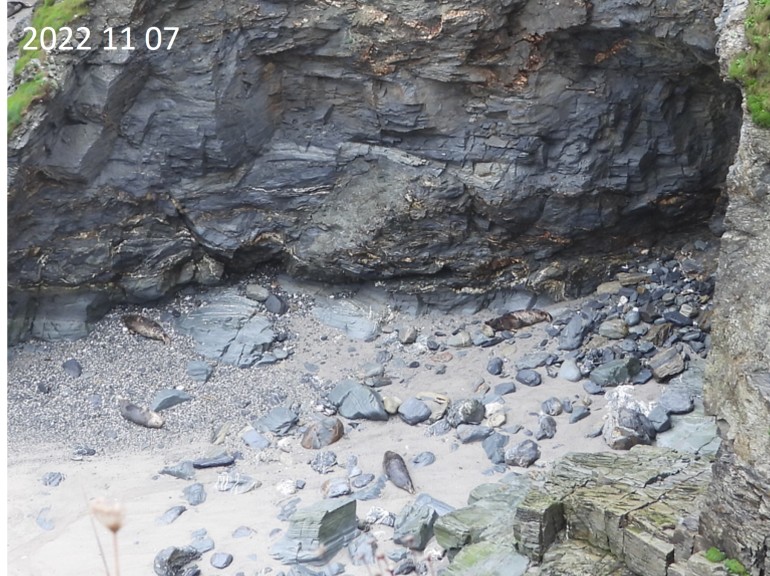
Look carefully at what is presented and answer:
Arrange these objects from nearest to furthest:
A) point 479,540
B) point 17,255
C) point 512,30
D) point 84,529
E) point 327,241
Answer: point 479,540
point 84,529
point 512,30
point 17,255
point 327,241

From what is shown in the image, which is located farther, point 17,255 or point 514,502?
point 17,255

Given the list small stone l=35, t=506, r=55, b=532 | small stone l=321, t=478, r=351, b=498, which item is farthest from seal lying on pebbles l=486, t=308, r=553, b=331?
small stone l=35, t=506, r=55, b=532

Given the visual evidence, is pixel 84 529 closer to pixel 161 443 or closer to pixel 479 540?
pixel 161 443

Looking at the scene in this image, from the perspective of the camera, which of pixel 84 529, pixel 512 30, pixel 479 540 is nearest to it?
pixel 479 540

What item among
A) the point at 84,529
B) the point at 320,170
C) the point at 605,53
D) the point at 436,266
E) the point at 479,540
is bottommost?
the point at 84,529

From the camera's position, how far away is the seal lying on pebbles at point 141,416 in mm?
12133

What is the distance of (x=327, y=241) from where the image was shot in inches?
534

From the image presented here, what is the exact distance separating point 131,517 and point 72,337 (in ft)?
12.0

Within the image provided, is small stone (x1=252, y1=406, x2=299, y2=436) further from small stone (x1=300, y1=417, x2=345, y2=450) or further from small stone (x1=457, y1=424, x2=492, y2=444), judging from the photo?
small stone (x1=457, y1=424, x2=492, y2=444)

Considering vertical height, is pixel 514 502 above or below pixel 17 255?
below

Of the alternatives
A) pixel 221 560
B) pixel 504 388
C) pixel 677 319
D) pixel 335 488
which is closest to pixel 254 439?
pixel 335 488

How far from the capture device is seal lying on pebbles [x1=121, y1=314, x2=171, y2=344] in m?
13.4

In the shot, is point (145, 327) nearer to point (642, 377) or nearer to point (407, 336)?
point (407, 336)

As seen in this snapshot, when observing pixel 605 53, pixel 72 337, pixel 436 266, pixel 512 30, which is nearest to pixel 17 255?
pixel 72 337
